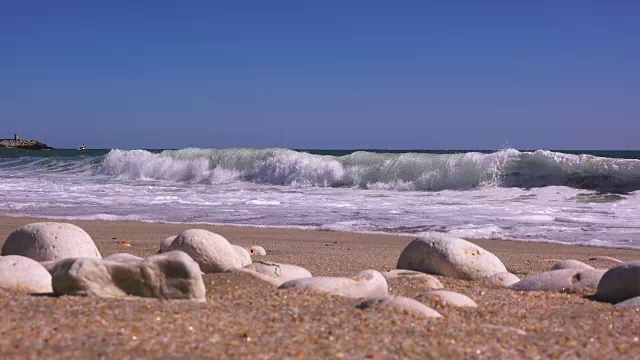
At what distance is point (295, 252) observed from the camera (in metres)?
7.06

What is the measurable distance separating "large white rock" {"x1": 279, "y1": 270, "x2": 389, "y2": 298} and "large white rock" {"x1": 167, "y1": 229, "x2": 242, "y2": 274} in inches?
37.5

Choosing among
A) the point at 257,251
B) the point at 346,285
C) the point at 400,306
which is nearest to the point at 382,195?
the point at 257,251

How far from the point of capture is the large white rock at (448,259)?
520 centimetres

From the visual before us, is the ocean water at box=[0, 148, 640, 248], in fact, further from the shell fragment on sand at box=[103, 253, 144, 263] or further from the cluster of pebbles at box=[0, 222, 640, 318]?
the shell fragment on sand at box=[103, 253, 144, 263]

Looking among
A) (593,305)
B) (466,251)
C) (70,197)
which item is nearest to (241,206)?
(70,197)

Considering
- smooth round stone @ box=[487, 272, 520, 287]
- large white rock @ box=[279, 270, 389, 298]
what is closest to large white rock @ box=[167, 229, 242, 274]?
large white rock @ box=[279, 270, 389, 298]

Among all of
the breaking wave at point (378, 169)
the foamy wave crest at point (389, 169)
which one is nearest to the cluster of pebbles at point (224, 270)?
the breaking wave at point (378, 169)

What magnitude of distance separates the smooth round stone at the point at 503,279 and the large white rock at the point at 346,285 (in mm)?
1205

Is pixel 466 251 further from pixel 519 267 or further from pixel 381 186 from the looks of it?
pixel 381 186

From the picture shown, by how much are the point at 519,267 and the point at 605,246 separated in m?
2.30

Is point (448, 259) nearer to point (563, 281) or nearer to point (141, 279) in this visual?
point (563, 281)

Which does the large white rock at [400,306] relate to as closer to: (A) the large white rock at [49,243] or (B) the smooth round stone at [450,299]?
(B) the smooth round stone at [450,299]

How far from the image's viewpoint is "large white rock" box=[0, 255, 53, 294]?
12.3 feet

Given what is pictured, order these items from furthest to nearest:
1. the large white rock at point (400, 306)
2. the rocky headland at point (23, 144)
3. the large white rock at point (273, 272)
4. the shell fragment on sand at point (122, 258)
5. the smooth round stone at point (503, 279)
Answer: the rocky headland at point (23, 144), the smooth round stone at point (503, 279), the large white rock at point (273, 272), the shell fragment on sand at point (122, 258), the large white rock at point (400, 306)
